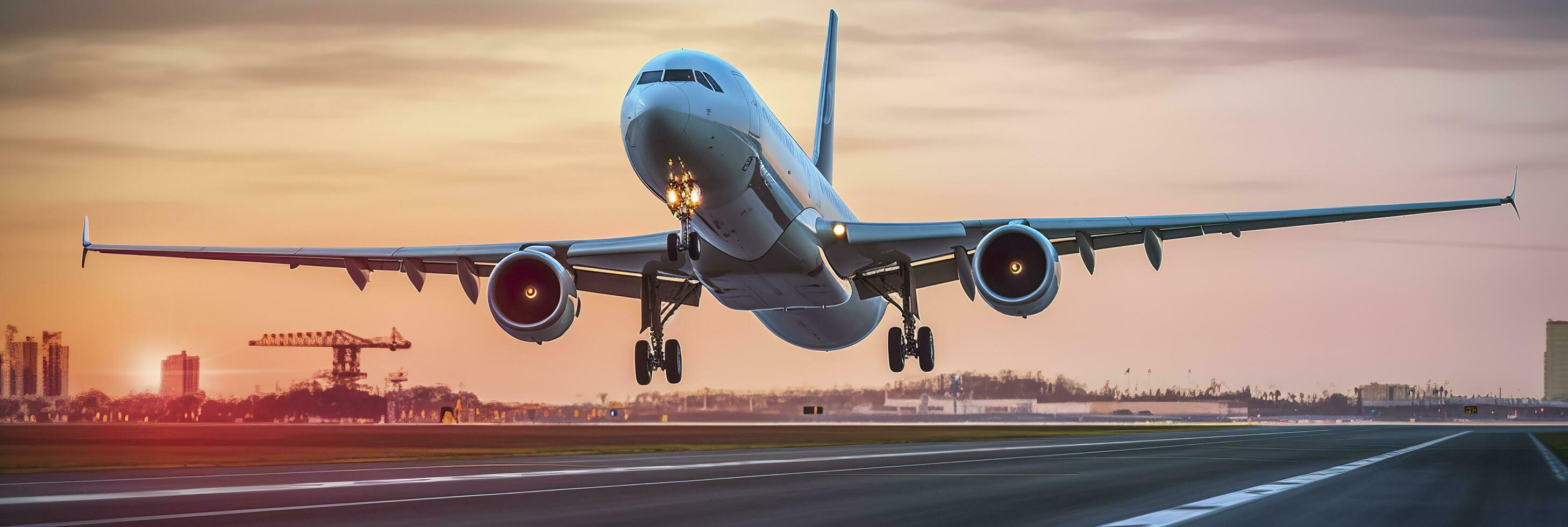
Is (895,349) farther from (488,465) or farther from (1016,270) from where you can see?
(488,465)

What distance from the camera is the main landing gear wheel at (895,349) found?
3791 cm

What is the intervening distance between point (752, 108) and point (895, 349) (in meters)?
12.5

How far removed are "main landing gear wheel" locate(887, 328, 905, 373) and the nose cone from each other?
14.2 meters

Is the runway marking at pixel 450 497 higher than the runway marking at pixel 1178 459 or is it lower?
higher

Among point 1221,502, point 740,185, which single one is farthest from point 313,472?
point 1221,502

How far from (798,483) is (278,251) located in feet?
71.4

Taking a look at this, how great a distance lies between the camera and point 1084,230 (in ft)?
103

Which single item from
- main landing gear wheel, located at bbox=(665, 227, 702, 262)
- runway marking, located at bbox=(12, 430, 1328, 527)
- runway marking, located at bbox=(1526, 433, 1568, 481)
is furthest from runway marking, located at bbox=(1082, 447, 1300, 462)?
main landing gear wheel, located at bbox=(665, 227, 702, 262)

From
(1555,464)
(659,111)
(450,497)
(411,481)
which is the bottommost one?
(1555,464)

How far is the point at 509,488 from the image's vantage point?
1898cm

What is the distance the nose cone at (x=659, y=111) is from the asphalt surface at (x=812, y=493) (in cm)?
671

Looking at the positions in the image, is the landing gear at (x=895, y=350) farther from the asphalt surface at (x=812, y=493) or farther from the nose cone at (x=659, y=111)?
the nose cone at (x=659, y=111)

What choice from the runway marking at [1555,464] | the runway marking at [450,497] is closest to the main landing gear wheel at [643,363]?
Result: the runway marking at [450,497]

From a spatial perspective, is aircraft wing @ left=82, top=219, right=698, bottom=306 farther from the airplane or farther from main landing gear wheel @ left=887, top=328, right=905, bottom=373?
main landing gear wheel @ left=887, top=328, right=905, bottom=373
